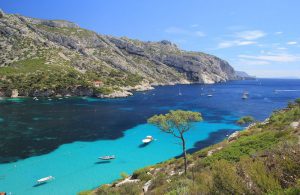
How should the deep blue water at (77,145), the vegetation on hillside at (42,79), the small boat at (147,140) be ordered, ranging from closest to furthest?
A: the deep blue water at (77,145) → the small boat at (147,140) → the vegetation on hillside at (42,79)

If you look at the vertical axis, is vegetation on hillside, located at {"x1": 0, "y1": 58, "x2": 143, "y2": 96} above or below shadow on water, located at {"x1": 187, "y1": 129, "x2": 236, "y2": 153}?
above

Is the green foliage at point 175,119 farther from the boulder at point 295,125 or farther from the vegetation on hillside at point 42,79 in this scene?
the vegetation on hillside at point 42,79

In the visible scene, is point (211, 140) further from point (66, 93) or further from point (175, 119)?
point (66, 93)

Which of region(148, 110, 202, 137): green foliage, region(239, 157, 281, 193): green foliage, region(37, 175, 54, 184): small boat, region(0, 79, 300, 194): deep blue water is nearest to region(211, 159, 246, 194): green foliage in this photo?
region(239, 157, 281, 193): green foliage

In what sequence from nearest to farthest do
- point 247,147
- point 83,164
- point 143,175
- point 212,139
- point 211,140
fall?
point 247,147
point 143,175
point 83,164
point 211,140
point 212,139

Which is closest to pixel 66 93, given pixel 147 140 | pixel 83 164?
pixel 147 140

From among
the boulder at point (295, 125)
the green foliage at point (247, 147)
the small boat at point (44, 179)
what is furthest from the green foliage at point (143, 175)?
the boulder at point (295, 125)

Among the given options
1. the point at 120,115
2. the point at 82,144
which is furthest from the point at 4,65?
the point at 82,144

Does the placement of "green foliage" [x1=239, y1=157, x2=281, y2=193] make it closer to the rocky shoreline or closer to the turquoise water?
the turquoise water

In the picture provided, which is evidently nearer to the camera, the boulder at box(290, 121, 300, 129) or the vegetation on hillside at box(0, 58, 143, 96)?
the boulder at box(290, 121, 300, 129)
